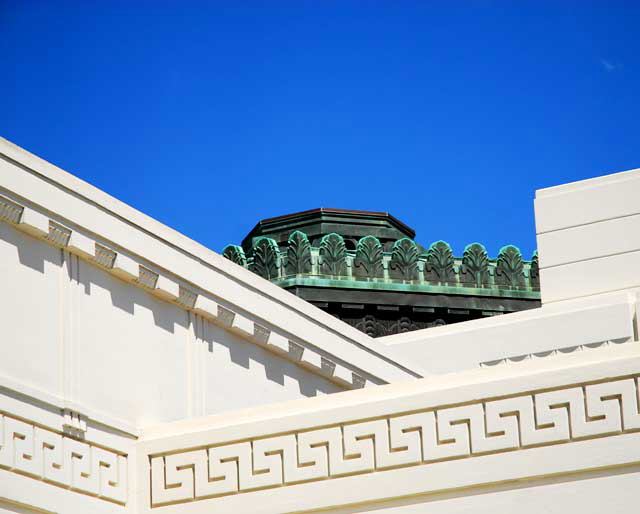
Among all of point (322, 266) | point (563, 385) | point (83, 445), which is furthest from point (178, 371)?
point (322, 266)

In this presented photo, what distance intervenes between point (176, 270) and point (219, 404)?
4.16 ft

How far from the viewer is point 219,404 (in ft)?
43.3

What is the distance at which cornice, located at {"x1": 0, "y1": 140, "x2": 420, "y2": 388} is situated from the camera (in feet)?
37.9

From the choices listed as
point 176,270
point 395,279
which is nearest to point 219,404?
point 176,270

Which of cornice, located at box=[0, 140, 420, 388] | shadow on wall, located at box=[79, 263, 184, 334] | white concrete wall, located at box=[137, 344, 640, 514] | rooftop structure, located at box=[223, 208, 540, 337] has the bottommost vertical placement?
white concrete wall, located at box=[137, 344, 640, 514]

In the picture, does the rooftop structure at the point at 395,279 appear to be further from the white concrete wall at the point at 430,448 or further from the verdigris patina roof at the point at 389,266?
the white concrete wall at the point at 430,448

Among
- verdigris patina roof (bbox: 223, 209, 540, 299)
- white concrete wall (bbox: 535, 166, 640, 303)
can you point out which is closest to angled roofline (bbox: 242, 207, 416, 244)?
verdigris patina roof (bbox: 223, 209, 540, 299)

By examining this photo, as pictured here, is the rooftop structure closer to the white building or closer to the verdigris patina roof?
the verdigris patina roof

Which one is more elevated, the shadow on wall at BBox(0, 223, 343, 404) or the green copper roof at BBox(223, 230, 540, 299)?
the green copper roof at BBox(223, 230, 540, 299)

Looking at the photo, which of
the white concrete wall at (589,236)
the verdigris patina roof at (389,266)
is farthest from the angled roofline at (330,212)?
the white concrete wall at (589,236)

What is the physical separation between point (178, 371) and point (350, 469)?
225 cm

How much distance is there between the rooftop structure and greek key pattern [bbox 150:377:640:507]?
46.9 feet

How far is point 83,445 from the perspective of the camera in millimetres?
11484

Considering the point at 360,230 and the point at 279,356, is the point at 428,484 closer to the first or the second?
the point at 279,356
